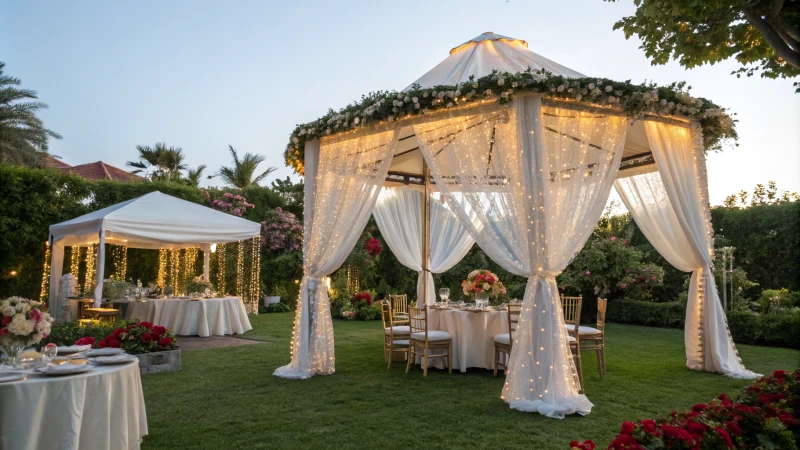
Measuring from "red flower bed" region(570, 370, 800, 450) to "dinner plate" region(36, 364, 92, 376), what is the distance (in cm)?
284

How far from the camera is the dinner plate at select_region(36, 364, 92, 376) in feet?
10.3

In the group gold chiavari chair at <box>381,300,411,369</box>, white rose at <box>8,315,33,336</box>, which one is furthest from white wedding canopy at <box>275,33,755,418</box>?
white rose at <box>8,315,33,336</box>

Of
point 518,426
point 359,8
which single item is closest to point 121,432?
point 518,426

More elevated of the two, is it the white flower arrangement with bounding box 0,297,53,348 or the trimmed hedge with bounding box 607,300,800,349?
the white flower arrangement with bounding box 0,297,53,348

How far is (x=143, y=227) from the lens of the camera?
31.2 feet

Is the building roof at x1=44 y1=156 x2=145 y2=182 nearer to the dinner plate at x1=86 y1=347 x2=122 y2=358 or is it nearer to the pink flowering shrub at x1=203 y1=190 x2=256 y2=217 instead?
the pink flowering shrub at x1=203 y1=190 x2=256 y2=217

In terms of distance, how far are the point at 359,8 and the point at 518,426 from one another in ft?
23.7

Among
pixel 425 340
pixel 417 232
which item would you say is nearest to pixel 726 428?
pixel 425 340

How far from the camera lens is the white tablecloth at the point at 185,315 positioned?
32.8 ft

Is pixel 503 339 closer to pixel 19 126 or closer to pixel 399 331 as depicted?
pixel 399 331

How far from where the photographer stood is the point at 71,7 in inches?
403

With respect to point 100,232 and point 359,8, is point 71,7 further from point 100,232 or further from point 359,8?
point 359,8

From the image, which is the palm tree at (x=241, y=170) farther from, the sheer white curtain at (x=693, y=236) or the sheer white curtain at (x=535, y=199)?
the sheer white curtain at (x=693, y=236)

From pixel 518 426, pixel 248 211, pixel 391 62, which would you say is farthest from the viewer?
pixel 248 211
